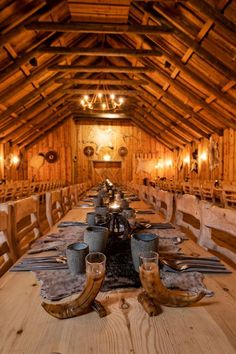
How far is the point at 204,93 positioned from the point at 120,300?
886 cm

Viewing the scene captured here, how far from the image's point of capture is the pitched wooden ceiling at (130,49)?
554cm

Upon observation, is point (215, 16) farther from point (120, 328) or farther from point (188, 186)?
point (120, 328)

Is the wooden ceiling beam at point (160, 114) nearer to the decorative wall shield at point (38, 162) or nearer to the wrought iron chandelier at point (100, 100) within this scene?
the wrought iron chandelier at point (100, 100)

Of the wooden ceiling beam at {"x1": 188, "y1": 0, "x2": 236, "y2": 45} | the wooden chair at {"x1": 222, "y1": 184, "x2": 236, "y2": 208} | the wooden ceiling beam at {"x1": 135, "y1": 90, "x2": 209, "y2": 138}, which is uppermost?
the wooden ceiling beam at {"x1": 188, "y1": 0, "x2": 236, "y2": 45}

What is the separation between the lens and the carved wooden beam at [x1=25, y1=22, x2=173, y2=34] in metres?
5.73

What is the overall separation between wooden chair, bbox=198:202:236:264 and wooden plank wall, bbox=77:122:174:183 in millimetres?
13913

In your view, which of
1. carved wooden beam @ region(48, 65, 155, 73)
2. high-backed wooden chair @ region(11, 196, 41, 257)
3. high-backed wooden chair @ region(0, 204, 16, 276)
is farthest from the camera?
carved wooden beam @ region(48, 65, 155, 73)

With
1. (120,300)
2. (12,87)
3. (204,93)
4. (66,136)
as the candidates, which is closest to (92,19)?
(12,87)

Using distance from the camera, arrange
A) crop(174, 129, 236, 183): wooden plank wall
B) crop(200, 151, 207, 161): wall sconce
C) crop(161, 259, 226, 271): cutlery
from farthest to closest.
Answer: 1. crop(200, 151, 207, 161): wall sconce
2. crop(174, 129, 236, 183): wooden plank wall
3. crop(161, 259, 226, 271): cutlery

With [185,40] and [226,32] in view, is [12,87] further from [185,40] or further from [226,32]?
[226,32]

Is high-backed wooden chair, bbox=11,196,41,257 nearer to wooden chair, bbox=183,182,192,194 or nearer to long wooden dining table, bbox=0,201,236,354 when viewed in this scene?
long wooden dining table, bbox=0,201,236,354

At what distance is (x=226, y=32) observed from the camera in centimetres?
506

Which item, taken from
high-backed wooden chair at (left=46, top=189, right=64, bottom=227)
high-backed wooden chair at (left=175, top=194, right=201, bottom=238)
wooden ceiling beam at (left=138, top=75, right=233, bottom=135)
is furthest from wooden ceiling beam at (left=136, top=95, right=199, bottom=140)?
high-backed wooden chair at (left=175, top=194, right=201, bottom=238)

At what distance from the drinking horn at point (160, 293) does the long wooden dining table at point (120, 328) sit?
1.0 inches
